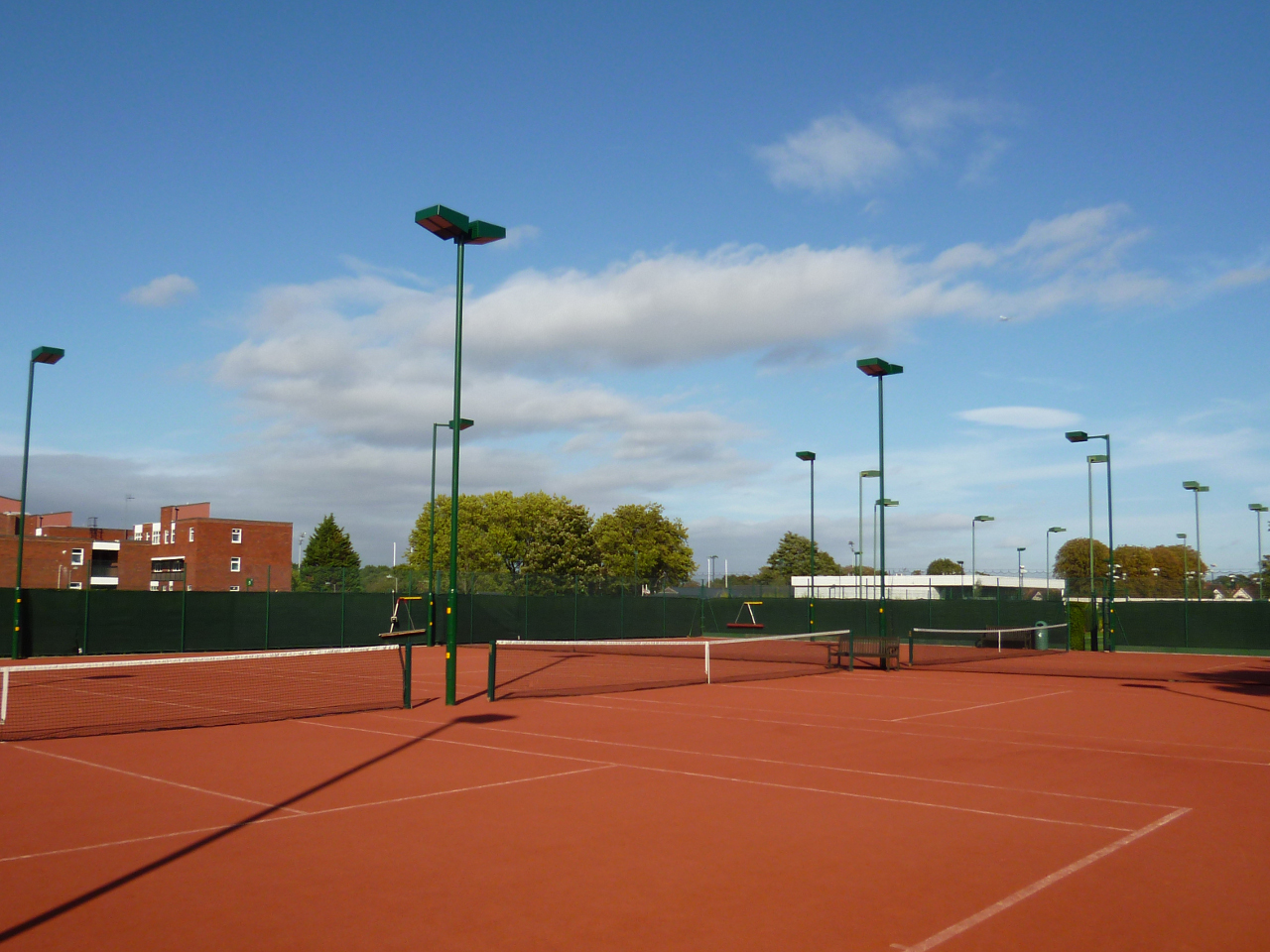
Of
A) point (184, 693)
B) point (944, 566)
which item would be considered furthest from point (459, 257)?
point (944, 566)

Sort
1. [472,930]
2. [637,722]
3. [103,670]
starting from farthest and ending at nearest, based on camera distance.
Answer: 1. [103,670]
2. [637,722]
3. [472,930]

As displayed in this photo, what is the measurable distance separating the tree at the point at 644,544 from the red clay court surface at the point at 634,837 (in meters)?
79.5

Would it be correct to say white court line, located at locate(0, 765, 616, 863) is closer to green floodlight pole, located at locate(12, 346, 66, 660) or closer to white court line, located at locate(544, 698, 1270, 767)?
white court line, located at locate(544, 698, 1270, 767)

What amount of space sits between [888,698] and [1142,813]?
33.7 feet

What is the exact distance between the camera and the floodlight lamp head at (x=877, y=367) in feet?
88.3

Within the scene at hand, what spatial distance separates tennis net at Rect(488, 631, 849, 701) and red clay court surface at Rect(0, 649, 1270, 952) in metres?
5.56

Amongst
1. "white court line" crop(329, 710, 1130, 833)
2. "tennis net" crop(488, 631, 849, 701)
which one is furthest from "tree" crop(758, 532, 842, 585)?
"white court line" crop(329, 710, 1130, 833)

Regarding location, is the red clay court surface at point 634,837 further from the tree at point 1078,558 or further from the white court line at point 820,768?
the tree at point 1078,558

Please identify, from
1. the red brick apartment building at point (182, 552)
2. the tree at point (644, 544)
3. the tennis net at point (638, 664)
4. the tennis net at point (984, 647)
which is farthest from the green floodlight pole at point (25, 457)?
the tree at point (644, 544)

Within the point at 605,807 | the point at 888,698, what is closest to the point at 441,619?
the point at 888,698

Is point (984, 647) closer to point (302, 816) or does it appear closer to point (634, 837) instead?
point (634, 837)

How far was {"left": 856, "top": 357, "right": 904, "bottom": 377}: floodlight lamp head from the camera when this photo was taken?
26.9m

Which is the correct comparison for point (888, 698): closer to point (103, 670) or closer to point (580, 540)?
point (103, 670)

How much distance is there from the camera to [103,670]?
2264cm
